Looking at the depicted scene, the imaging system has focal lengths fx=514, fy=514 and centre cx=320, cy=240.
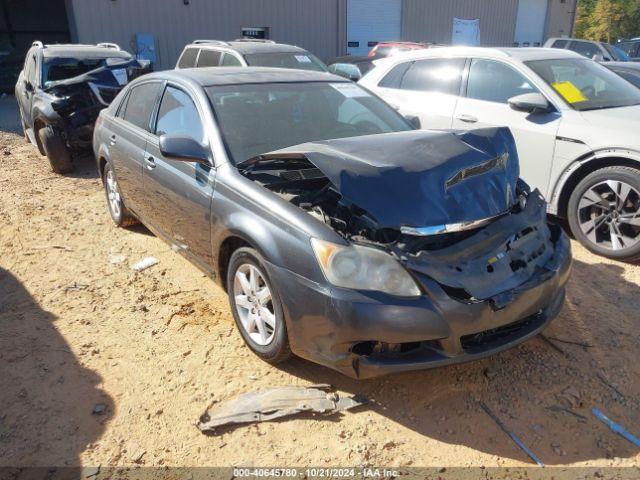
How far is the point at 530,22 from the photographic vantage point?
81.2ft

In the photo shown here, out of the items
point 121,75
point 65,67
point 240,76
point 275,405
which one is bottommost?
point 275,405

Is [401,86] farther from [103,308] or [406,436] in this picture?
[406,436]

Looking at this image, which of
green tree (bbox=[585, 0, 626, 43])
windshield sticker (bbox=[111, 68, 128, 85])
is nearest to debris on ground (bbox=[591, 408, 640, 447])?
windshield sticker (bbox=[111, 68, 128, 85])

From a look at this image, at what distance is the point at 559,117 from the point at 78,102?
6.73 metres

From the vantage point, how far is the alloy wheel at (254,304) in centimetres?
293

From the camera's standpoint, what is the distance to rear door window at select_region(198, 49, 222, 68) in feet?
28.2

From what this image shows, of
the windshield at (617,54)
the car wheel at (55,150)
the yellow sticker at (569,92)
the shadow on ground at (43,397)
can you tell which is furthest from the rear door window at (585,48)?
the shadow on ground at (43,397)

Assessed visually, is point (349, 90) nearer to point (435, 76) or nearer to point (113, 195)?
point (435, 76)

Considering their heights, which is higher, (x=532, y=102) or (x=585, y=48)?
(x=532, y=102)

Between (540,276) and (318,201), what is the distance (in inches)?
50.2

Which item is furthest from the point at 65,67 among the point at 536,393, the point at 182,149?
the point at 536,393

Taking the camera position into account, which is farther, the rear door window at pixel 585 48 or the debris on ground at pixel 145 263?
the rear door window at pixel 585 48

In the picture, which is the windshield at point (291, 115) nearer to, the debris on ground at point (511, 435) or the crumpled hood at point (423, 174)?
the crumpled hood at point (423, 174)

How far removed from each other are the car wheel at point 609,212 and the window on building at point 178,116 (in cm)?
327
